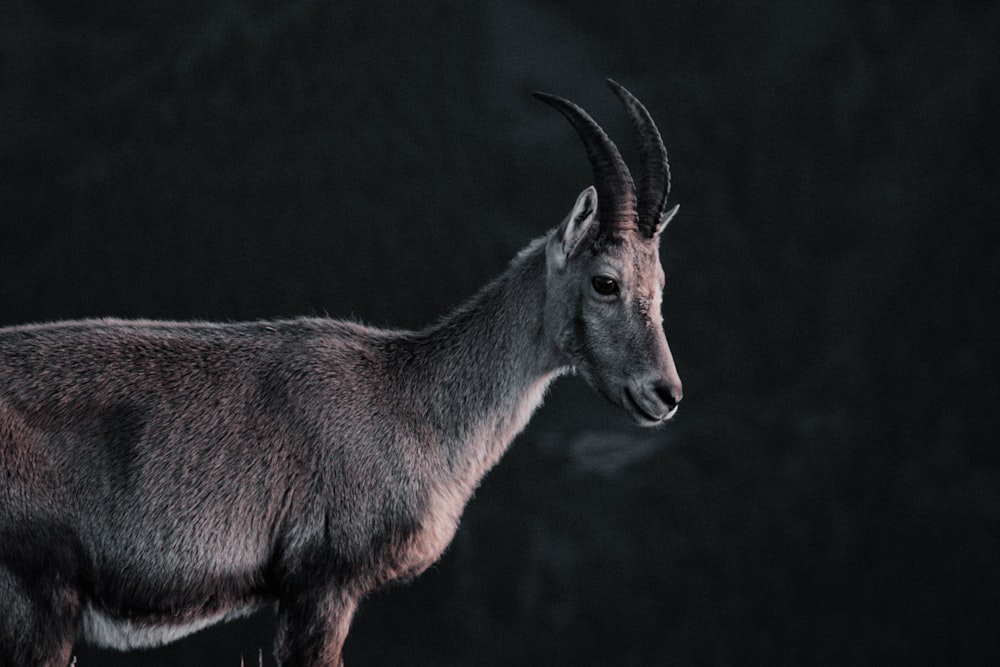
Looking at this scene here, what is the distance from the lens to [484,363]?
803 centimetres

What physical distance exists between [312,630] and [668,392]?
8.02ft

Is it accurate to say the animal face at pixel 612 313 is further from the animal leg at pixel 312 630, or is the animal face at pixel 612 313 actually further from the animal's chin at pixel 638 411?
the animal leg at pixel 312 630

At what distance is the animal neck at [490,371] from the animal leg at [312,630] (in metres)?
1.11

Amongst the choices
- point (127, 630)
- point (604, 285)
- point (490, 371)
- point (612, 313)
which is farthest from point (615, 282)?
point (127, 630)

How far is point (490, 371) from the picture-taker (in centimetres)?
802

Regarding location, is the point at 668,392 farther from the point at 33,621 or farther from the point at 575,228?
the point at 33,621

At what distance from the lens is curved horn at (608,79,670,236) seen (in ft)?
25.8

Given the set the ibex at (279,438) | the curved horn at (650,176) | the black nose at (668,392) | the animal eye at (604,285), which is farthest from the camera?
the curved horn at (650,176)

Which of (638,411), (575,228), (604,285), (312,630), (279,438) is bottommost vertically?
(312,630)

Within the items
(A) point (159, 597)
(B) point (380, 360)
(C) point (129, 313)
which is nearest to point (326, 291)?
(C) point (129, 313)

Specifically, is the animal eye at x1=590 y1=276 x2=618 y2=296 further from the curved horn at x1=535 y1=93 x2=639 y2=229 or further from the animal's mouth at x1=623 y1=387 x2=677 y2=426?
the animal's mouth at x1=623 y1=387 x2=677 y2=426

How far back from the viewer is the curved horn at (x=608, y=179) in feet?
25.1

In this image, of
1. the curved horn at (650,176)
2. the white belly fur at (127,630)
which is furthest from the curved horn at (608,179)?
the white belly fur at (127,630)

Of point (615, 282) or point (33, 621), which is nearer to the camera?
point (33, 621)
